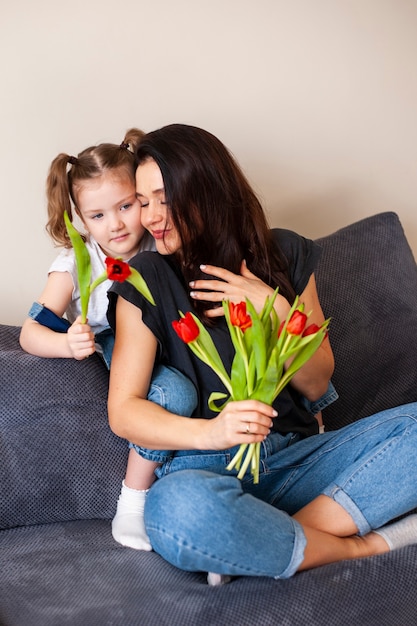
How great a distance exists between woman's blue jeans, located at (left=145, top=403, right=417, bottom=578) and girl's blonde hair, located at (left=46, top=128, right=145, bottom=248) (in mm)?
653

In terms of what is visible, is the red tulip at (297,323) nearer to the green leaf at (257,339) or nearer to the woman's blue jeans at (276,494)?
the green leaf at (257,339)

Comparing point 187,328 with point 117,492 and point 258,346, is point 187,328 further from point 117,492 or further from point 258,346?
point 117,492

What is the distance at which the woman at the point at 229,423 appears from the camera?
5.03 feet

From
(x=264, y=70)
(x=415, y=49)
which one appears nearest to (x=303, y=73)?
(x=264, y=70)

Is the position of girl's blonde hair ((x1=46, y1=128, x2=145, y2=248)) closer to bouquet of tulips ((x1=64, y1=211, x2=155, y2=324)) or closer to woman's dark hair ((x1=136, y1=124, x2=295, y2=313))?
woman's dark hair ((x1=136, y1=124, x2=295, y2=313))

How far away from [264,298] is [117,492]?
0.55m

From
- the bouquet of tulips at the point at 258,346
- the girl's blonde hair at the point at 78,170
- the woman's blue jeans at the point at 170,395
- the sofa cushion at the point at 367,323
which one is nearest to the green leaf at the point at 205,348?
the bouquet of tulips at the point at 258,346

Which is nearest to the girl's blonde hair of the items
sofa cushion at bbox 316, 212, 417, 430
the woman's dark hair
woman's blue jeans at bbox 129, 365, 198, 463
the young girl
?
the young girl

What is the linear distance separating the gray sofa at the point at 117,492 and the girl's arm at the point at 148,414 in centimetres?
18

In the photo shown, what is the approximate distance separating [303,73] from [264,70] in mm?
145

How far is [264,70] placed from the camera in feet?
8.82

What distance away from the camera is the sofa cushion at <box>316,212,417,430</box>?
89.7 inches

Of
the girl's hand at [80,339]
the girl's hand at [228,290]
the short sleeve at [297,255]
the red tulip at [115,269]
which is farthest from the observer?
the short sleeve at [297,255]

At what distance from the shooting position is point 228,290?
5.99 ft
